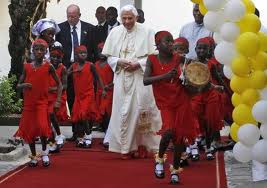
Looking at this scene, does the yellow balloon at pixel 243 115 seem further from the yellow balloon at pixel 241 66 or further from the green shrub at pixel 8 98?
the green shrub at pixel 8 98

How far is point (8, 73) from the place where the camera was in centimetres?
1703

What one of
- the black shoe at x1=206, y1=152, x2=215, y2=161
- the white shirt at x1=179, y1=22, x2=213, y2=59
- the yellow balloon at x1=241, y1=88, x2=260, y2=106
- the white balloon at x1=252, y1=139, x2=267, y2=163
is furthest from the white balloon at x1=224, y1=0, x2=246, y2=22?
the white shirt at x1=179, y1=22, x2=213, y2=59

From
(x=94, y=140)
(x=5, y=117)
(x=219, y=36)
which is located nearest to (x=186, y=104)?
(x=219, y=36)

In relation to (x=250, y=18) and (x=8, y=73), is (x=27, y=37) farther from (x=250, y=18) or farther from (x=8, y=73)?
(x=250, y=18)

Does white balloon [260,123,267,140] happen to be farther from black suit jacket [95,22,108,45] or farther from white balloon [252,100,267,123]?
black suit jacket [95,22,108,45]

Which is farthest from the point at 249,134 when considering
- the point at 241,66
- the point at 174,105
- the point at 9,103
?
the point at 9,103

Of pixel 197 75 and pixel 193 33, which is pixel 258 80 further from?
pixel 193 33

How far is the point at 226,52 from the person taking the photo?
777cm

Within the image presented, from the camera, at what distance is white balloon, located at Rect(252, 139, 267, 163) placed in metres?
7.41

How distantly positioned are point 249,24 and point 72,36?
21.5ft

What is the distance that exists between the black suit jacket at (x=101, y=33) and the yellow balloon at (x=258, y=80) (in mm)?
6718

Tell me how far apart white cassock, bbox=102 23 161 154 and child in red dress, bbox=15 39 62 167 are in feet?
4.38

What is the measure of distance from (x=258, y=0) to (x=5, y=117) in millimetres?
5428

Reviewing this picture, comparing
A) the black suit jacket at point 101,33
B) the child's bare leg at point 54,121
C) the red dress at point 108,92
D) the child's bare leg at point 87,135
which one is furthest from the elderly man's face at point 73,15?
the child's bare leg at point 54,121
